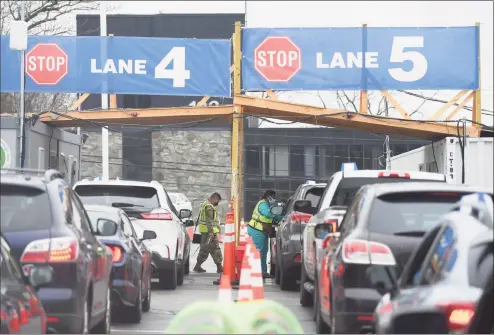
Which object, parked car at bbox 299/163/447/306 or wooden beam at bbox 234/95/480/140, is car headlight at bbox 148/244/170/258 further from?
wooden beam at bbox 234/95/480/140

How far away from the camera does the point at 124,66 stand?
25.2 metres

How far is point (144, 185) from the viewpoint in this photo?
730 inches

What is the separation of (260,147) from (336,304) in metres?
59.0

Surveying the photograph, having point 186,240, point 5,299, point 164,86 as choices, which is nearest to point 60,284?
point 5,299

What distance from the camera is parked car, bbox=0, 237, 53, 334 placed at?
695 centimetres

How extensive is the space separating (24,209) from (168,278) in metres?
9.51

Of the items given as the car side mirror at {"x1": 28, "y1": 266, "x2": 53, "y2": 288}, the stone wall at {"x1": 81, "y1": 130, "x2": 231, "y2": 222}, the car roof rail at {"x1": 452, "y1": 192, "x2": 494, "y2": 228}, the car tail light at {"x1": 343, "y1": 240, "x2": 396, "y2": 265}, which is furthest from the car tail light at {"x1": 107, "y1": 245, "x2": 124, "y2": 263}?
the stone wall at {"x1": 81, "y1": 130, "x2": 231, "y2": 222}

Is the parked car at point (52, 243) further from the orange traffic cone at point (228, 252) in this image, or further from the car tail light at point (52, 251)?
the orange traffic cone at point (228, 252)

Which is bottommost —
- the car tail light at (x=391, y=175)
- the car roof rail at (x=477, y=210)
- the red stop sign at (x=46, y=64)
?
the car roof rail at (x=477, y=210)

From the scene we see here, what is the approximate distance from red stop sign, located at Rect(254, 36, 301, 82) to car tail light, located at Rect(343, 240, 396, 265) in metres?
14.8

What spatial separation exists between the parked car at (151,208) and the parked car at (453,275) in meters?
11.5

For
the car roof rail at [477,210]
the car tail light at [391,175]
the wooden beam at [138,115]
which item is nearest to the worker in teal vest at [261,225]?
the wooden beam at [138,115]

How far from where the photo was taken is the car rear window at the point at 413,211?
9.93 meters

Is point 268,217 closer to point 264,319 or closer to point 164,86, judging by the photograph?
point 164,86
